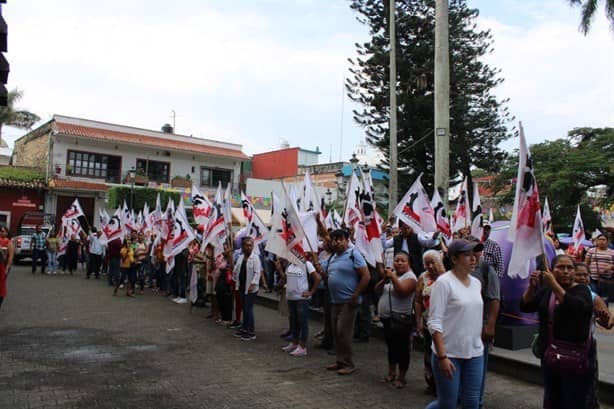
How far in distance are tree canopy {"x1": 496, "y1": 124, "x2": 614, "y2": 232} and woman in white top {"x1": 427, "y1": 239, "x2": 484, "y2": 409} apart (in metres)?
21.6

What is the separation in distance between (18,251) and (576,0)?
976 inches

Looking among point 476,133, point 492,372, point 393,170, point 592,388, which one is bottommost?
point 492,372

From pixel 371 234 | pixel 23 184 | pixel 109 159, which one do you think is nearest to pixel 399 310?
pixel 371 234

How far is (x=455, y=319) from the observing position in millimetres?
3715

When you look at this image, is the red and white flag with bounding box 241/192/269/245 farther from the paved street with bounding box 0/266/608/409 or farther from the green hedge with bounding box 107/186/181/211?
the green hedge with bounding box 107/186/181/211

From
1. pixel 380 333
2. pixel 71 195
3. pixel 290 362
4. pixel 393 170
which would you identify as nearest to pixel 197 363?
pixel 290 362

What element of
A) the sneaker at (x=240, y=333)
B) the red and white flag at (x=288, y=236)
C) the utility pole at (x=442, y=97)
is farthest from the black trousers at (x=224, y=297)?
the utility pole at (x=442, y=97)

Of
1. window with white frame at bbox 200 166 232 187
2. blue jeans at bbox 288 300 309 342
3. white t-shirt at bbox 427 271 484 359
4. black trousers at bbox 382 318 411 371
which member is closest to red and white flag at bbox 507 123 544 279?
white t-shirt at bbox 427 271 484 359

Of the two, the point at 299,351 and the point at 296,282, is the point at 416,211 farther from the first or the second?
the point at 299,351

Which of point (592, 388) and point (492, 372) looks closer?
point (592, 388)

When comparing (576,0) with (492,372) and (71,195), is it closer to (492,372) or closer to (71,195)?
(492,372)

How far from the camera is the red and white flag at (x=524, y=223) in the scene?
4.09 metres

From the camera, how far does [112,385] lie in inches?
223

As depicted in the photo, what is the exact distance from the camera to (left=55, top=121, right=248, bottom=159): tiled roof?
109 feet
